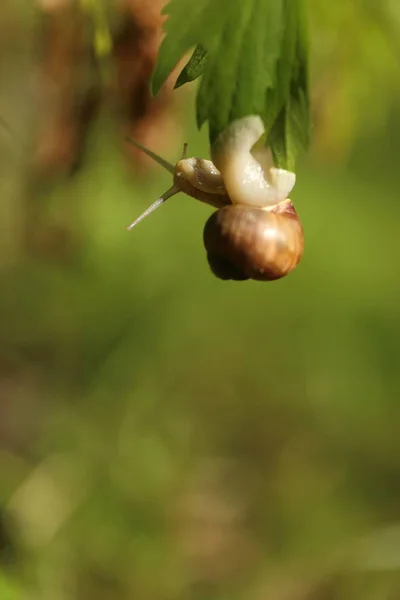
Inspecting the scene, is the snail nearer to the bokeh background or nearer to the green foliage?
the green foliage

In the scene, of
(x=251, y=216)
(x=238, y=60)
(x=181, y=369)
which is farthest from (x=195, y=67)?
(x=181, y=369)

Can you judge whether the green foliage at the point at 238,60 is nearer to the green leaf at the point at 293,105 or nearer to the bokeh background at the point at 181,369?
the green leaf at the point at 293,105

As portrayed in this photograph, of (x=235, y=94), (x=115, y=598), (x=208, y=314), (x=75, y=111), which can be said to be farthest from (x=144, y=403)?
(x=235, y=94)

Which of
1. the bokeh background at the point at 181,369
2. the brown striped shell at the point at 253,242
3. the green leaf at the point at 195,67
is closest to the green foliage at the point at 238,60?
the green leaf at the point at 195,67

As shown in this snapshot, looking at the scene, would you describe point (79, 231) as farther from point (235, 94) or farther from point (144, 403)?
point (235, 94)

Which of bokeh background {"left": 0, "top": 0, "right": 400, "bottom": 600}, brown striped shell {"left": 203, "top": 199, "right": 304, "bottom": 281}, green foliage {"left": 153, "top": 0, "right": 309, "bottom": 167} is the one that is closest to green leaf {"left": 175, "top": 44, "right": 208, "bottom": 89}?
green foliage {"left": 153, "top": 0, "right": 309, "bottom": 167}

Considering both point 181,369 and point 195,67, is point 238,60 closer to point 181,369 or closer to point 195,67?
point 195,67
